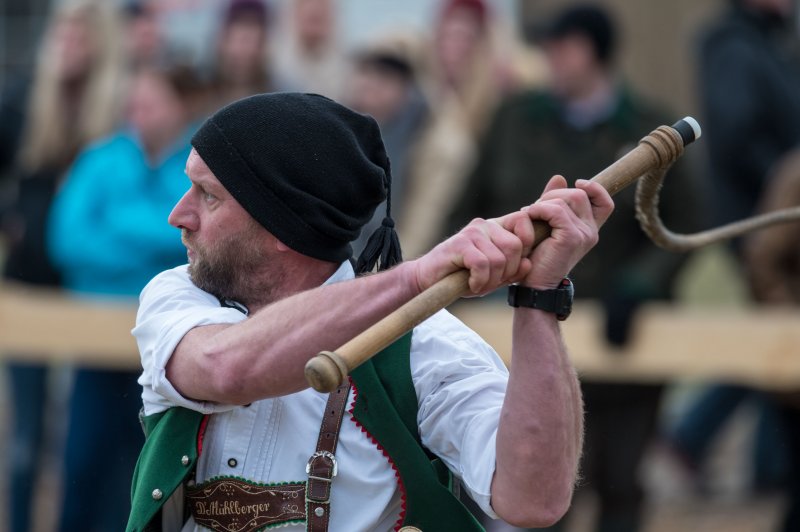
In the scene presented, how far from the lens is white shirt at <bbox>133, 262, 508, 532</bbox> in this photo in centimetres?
272

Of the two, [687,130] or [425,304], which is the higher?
[687,130]

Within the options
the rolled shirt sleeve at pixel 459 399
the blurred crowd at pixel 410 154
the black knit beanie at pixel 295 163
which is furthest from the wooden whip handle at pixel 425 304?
the blurred crowd at pixel 410 154

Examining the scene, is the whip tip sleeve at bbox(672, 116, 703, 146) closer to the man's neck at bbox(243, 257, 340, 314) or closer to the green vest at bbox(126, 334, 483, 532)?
the green vest at bbox(126, 334, 483, 532)

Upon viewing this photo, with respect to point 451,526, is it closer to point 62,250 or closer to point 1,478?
point 62,250

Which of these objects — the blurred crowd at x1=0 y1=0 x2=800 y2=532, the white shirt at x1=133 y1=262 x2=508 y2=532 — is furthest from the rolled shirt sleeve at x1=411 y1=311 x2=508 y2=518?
the blurred crowd at x1=0 y1=0 x2=800 y2=532

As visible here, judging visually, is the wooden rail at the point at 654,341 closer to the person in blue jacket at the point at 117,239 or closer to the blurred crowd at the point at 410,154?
the blurred crowd at the point at 410,154

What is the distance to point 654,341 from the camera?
640 cm

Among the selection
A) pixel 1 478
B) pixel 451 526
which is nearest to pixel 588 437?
pixel 451 526

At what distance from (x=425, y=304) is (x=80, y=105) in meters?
4.87

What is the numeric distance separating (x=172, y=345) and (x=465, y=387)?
543 mm

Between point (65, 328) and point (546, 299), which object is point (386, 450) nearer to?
point (546, 299)

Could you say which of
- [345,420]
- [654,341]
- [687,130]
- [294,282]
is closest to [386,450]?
[345,420]

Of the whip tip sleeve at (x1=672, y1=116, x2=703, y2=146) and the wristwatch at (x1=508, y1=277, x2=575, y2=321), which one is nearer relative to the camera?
the wristwatch at (x1=508, y1=277, x2=575, y2=321)

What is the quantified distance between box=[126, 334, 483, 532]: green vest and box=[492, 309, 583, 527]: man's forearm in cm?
19
